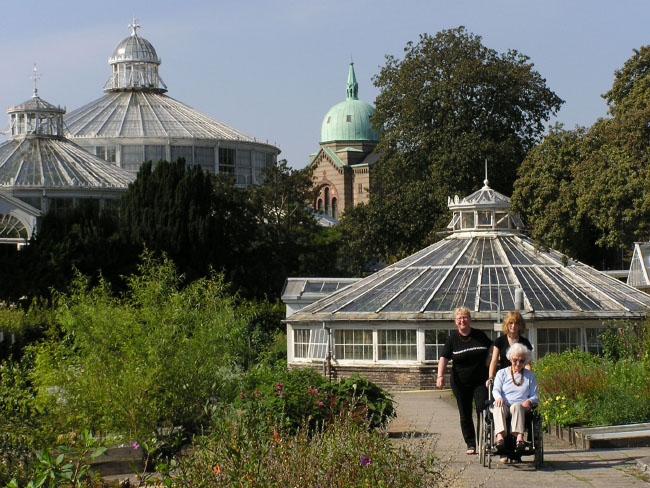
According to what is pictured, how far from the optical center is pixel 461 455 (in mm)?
12430

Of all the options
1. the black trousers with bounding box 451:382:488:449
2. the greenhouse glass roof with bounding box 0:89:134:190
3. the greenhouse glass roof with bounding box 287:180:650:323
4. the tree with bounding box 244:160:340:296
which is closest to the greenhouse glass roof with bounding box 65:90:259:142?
the greenhouse glass roof with bounding box 0:89:134:190

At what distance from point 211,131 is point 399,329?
56.6 meters

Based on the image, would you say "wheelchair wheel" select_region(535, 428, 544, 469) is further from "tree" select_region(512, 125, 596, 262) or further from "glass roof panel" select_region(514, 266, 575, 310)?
"tree" select_region(512, 125, 596, 262)

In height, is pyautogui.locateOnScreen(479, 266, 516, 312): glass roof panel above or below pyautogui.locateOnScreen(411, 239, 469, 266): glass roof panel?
below

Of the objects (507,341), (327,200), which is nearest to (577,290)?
(507,341)

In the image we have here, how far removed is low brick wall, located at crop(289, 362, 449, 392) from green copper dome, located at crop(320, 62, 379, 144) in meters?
87.2

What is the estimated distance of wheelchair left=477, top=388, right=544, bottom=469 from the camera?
11.3m

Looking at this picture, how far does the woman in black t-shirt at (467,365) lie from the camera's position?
40.5 feet

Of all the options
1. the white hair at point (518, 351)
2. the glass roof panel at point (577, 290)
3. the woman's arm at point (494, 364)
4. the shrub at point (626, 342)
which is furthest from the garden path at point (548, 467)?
the glass roof panel at point (577, 290)

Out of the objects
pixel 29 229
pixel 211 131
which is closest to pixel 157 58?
pixel 211 131

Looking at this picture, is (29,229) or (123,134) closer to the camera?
(29,229)

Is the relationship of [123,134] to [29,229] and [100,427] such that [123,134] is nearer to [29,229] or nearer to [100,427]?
[29,229]

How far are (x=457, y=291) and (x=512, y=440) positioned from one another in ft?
59.3

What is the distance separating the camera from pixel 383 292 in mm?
30156
